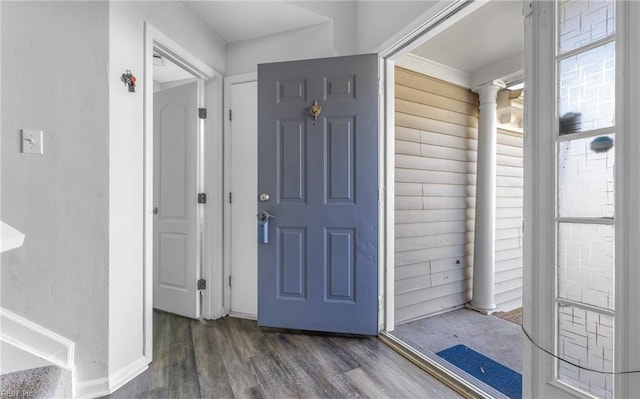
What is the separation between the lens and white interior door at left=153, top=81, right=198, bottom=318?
2.27m

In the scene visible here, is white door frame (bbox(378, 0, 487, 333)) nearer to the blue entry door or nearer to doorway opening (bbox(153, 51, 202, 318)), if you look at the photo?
the blue entry door

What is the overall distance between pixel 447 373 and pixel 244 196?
1.84m

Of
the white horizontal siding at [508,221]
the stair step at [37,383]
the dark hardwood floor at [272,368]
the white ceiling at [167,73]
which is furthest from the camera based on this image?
the white horizontal siding at [508,221]

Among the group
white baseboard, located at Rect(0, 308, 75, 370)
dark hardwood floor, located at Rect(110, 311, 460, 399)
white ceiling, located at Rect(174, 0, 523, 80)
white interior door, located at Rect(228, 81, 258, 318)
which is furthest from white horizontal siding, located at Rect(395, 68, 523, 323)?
white baseboard, located at Rect(0, 308, 75, 370)

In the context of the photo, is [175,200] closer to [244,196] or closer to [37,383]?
[244,196]

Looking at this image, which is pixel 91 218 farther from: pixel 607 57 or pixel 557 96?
pixel 607 57

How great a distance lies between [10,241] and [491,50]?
136 inches

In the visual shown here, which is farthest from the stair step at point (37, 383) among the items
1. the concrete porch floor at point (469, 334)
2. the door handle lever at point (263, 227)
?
the concrete porch floor at point (469, 334)

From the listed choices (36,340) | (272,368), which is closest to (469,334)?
(272,368)

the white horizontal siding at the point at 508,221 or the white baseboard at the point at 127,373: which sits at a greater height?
the white horizontal siding at the point at 508,221

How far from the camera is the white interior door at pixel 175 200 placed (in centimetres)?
227

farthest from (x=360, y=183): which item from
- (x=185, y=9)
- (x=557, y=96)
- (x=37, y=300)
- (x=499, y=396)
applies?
(x=37, y=300)

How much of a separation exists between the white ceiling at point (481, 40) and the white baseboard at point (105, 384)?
3051 millimetres

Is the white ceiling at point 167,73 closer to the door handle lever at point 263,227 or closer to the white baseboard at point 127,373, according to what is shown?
the door handle lever at point 263,227
